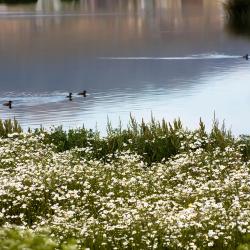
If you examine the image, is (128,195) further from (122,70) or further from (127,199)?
(122,70)

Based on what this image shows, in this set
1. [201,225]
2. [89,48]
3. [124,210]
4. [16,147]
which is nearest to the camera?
[201,225]

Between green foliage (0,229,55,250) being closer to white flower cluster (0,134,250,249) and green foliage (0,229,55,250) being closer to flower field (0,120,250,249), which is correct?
flower field (0,120,250,249)

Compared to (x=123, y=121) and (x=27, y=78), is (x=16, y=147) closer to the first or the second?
(x=123, y=121)

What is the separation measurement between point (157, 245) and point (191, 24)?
95.7m

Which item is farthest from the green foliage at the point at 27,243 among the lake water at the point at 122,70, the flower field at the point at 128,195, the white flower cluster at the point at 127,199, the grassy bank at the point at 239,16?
the grassy bank at the point at 239,16

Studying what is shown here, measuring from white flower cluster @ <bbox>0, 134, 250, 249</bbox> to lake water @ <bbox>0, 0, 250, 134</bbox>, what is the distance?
15.2m

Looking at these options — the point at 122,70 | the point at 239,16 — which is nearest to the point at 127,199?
the point at 122,70

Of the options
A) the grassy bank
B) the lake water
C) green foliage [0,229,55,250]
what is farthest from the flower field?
the grassy bank

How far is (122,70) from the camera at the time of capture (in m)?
63.2

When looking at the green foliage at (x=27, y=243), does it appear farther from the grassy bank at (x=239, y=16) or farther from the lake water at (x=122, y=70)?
the grassy bank at (x=239, y=16)

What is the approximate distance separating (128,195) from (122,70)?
47.1 metres

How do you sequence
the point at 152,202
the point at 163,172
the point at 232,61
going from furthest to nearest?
the point at 232,61
the point at 163,172
the point at 152,202

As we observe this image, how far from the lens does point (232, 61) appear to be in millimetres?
65125

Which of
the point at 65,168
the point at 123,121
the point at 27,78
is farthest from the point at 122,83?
the point at 65,168
